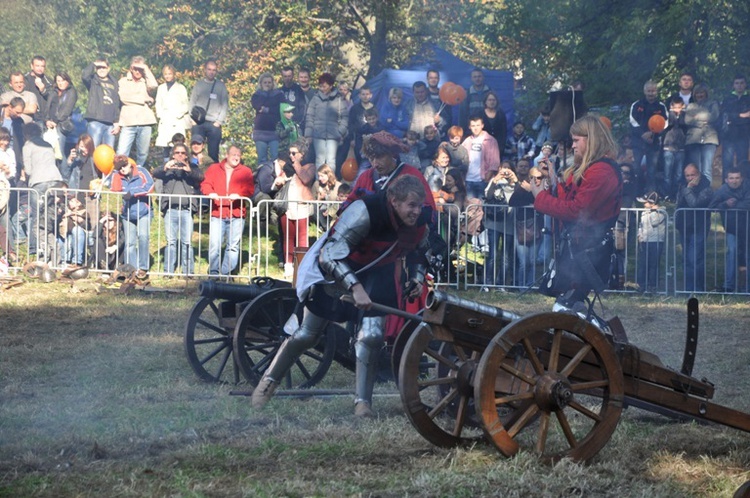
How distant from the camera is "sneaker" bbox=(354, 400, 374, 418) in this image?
609cm

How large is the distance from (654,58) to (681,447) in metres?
10.1

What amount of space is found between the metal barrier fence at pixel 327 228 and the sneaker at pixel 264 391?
561 cm

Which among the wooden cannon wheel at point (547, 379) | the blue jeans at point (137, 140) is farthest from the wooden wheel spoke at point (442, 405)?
the blue jeans at point (137, 140)

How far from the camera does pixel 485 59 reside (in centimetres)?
2400

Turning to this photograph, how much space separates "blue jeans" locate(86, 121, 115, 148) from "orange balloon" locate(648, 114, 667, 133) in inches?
273

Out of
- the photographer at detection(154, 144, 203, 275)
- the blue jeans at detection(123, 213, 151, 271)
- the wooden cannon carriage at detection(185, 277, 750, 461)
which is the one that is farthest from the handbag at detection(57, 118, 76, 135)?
the wooden cannon carriage at detection(185, 277, 750, 461)

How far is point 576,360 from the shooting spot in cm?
496

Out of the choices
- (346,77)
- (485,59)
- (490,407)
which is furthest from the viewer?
(485,59)

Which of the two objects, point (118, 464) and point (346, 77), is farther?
point (346, 77)

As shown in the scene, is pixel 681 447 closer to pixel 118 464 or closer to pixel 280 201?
pixel 118 464

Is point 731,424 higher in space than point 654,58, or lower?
lower

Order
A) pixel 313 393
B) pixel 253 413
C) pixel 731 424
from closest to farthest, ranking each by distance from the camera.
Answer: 1. pixel 731 424
2. pixel 253 413
3. pixel 313 393

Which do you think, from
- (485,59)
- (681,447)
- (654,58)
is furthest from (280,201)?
(485,59)

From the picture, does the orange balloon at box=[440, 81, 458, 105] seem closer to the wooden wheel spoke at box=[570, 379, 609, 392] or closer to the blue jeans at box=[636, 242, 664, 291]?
the blue jeans at box=[636, 242, 664, 291]
